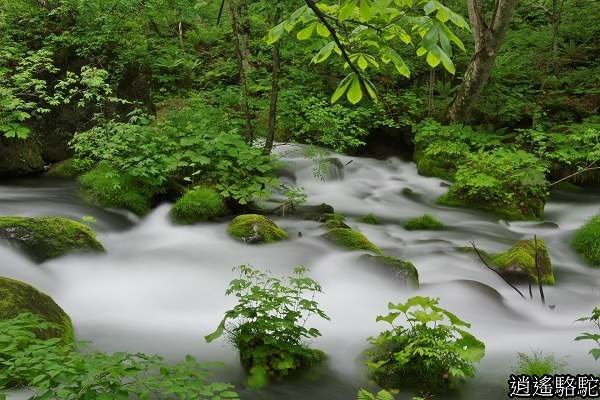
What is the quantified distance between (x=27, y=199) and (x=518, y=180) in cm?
792

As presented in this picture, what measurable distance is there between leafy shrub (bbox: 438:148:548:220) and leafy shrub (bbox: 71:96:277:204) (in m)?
3.50

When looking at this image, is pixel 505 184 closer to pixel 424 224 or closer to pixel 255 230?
pixel 424 224

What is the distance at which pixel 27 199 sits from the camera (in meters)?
7.51

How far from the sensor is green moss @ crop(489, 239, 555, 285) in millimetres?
5562

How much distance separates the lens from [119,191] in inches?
292

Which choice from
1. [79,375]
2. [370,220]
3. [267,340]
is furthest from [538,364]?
[370,220]

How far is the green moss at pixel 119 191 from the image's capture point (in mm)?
7328

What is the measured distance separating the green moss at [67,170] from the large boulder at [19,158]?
0.31 m

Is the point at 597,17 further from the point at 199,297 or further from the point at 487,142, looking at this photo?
the point at 199,297

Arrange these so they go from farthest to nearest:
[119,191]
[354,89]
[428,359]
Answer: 1. [119,191]
2. [428,359]
3. [354,89]

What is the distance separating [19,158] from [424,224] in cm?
716

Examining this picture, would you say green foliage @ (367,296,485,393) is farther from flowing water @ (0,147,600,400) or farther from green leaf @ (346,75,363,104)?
green leaf @ (346,75,363,104)

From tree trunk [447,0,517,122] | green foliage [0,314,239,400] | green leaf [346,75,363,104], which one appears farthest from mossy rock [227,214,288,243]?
tree trunk [447,0,517,122]

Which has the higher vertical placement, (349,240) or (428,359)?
(349,240)
